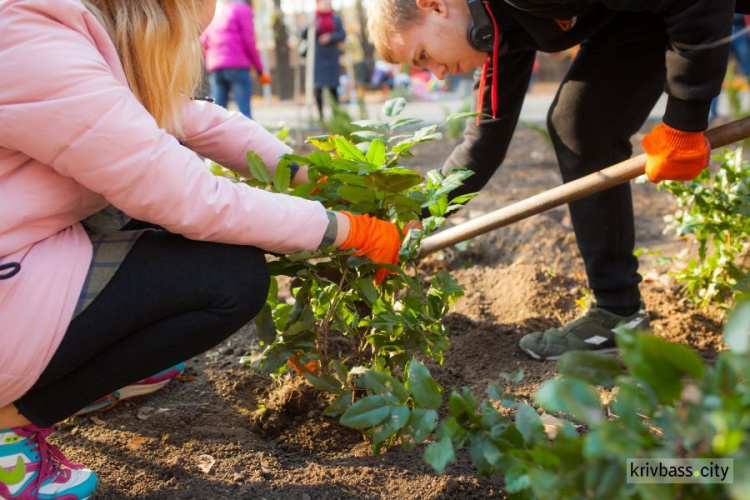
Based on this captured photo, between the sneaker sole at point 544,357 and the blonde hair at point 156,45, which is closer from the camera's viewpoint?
the blonde hair at point 156,45

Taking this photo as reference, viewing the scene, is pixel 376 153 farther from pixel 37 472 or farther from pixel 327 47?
pixel 327 47

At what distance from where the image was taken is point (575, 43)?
2.02 metres

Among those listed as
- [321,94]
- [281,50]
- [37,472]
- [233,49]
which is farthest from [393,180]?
[281,50]

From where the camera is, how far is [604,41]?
2100mm

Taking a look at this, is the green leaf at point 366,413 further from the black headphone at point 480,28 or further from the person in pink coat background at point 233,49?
the person in pink coat background at point 233,49

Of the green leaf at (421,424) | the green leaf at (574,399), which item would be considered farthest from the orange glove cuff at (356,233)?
the green leaf at (574,399)

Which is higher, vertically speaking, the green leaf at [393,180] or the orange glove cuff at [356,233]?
the green leaf at [393,180]

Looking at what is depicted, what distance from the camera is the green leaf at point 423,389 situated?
3.94ft

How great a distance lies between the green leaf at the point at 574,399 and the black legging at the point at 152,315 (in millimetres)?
869

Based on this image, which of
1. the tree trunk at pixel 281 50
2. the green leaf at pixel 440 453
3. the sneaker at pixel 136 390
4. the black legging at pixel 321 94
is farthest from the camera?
the tree trunk at pixel 281 50

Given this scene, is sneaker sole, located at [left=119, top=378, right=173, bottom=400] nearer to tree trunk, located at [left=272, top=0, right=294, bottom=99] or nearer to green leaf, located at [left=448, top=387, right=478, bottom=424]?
green leaf, located at [left=448, top=387, right=478, bottom=424]

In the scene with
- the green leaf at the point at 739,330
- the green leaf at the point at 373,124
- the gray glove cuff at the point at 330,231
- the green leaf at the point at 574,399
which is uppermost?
the green leaf at the point at 373,124

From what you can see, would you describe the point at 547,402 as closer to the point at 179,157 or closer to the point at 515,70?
the point at 179,157

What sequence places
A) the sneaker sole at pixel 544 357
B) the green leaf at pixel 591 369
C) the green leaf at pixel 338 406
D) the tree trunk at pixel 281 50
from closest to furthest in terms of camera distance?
1. the green leaf at pixel 591 369
2. the green leaf at pixel 338 406
3. the sneaker sole at pixel 544 357
4. the tree trunk at pixel 281 50
